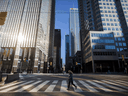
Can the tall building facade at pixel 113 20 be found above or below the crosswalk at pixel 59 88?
above

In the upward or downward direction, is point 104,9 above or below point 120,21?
above

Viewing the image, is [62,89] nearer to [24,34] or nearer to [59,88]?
[59,88]

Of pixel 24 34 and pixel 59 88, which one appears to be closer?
pixel 59 88

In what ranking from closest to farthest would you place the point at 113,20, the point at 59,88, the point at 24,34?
the point at 59,88, the point at 113,20, the point at 24,34

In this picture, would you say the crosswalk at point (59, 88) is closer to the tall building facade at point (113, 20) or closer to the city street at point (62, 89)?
the city street at point (62, 89)

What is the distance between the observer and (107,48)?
5306cm

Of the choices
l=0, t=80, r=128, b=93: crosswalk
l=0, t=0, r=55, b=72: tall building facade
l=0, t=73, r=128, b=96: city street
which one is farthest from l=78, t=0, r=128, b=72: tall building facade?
l=0, t=80, r=128, b=93: crosswalk

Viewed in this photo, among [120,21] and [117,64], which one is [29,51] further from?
[120,21]

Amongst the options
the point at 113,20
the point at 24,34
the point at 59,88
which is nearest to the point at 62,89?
the point at 59,88

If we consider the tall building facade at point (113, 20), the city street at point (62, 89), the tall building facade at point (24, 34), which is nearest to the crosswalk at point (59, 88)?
the city street at point (62, 89)

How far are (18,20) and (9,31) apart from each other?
1208 centimetres

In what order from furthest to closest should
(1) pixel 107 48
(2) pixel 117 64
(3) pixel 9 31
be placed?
(3) pixel 9 31 < (2) pixel 117 64 < (1) pixel 107 48

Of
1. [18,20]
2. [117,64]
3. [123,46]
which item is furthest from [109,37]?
[18,20]

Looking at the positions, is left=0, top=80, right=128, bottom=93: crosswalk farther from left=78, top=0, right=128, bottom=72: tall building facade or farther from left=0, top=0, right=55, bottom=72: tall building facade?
left=78, top=0, right=128, bottom=72: tall building facade
